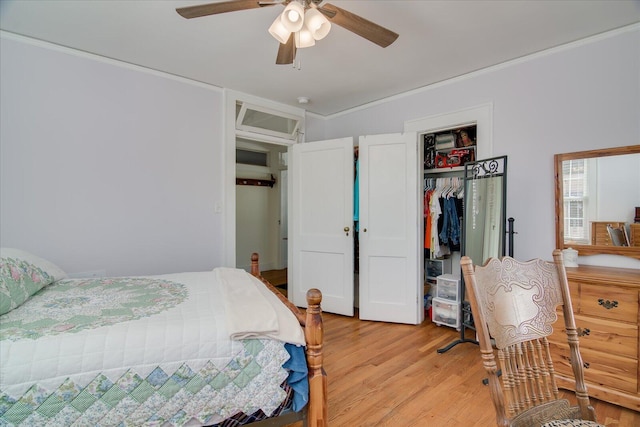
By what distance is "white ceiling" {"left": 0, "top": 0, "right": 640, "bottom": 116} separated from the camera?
2.12 meters

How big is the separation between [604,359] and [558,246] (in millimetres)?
871

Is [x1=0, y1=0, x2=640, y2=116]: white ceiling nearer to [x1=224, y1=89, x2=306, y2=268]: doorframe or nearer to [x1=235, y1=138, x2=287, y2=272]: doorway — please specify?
[x1=224, y1=89, x2=306, y2=268]: doorframe

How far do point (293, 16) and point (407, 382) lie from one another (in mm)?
2354

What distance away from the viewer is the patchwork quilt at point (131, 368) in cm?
118

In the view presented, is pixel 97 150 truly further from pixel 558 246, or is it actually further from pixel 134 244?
pixel 558 246

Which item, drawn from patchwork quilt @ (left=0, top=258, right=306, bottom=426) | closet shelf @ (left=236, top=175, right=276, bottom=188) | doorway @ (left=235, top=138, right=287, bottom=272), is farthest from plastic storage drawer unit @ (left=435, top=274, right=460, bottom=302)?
closet shelf @ (left=236, top=175, right=276, bottom=188)

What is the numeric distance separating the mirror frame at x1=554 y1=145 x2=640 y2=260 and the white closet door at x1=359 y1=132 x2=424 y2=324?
1182mm

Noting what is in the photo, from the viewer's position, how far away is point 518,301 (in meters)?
1.22

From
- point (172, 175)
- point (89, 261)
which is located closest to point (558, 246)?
point (172, 175)

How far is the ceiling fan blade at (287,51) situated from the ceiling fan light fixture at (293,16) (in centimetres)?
32

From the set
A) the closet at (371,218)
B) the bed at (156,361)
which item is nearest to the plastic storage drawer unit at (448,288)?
the closet at (371,218)

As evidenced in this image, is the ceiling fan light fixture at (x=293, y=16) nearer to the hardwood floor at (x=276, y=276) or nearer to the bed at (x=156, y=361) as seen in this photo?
the bed at (x=156, y=361)

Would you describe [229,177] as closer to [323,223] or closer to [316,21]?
[323,223]

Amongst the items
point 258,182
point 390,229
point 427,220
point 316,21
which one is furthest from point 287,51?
point 258,182
